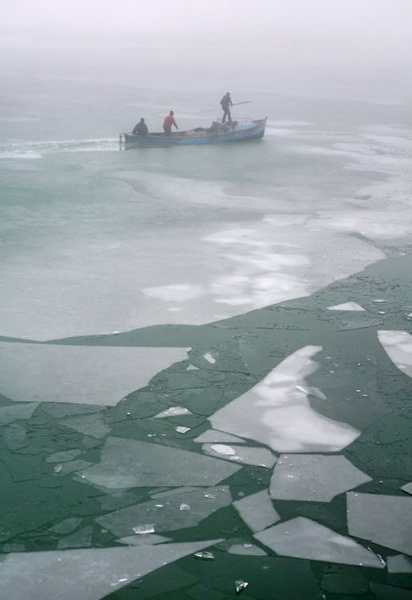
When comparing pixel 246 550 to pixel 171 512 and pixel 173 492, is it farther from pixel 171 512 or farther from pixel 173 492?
pixel 173 492

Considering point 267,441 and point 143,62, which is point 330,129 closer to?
point 267,441

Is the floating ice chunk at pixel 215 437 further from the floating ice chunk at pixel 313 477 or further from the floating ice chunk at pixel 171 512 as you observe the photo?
the floating ice chunk at pixel 171 512

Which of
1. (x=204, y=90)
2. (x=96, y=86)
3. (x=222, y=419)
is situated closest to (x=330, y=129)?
(x=204, y=90)

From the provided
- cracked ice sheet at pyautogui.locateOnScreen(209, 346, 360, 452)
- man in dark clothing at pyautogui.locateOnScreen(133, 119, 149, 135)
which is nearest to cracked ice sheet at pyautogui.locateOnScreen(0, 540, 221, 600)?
cracked ice sheet at pyautogui.locateOnScreen(209, 346, 360, 452)

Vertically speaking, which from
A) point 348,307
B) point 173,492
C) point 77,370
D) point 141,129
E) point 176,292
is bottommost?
point 173,492

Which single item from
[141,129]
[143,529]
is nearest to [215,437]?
[143,529]

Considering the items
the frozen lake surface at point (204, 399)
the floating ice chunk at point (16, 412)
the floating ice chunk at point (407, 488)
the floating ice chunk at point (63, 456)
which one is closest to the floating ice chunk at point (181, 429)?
the frozen lake surface at point (204, 399)
